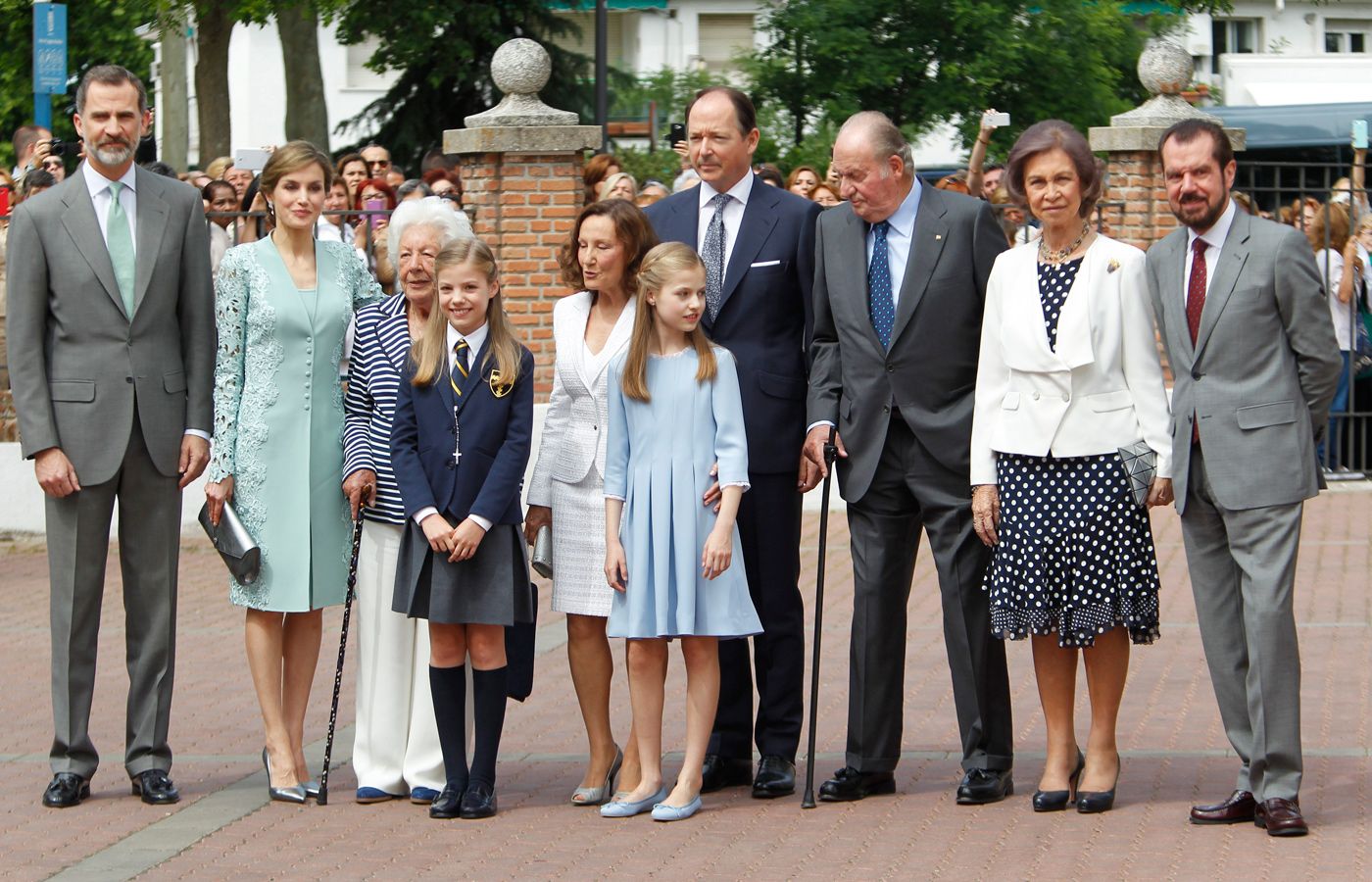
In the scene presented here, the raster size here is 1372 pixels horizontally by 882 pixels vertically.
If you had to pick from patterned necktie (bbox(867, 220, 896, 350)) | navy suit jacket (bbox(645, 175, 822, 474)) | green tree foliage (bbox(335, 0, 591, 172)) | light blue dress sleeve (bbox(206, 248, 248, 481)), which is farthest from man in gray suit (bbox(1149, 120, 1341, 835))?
green tree foliage (bbox(335, 0, 591, 172))

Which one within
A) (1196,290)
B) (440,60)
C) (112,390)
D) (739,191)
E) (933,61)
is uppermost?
(933,61)

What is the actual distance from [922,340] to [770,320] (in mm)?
546

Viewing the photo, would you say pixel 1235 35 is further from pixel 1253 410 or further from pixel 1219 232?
pixel 1253 410

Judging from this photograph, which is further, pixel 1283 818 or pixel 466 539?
pixel 466 539

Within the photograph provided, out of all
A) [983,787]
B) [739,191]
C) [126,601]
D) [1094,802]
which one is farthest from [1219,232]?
[126,601]

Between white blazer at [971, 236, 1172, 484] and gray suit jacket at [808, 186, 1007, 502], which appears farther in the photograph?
gray suit jacket at [808, 186, 1007, 502]

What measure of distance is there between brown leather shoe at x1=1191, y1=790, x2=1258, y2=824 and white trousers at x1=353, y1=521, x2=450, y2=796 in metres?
2.30

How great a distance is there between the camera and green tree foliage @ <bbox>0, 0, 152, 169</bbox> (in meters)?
25.8

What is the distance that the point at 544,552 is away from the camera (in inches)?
256

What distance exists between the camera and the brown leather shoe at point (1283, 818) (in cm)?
582

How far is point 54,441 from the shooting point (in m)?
6.58

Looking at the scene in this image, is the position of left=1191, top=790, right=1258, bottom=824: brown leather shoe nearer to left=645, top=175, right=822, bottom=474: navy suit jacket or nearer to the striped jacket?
left=645, top=175, right=822, bottom=474: navy suit jacket

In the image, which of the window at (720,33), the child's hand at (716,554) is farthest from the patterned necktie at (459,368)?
the window at (720,33)

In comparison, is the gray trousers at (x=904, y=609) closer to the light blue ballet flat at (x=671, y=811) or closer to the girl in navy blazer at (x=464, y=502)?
the light blue ballet flat at (x=671, y=811)
